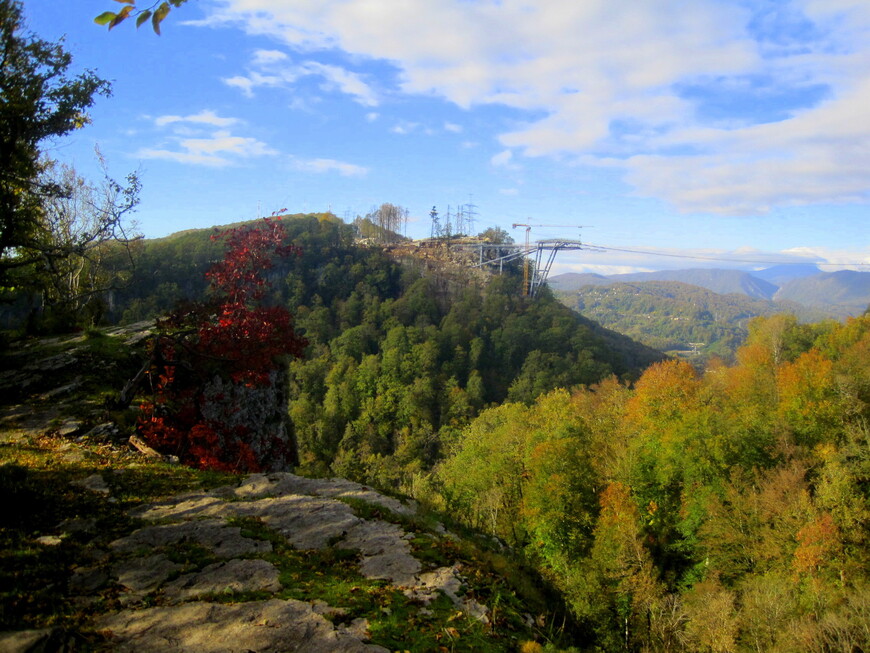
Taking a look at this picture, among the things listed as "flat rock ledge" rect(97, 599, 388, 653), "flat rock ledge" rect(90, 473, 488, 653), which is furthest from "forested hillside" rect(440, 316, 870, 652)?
"flat rock ledge" rect(97, 599, 388, 653)

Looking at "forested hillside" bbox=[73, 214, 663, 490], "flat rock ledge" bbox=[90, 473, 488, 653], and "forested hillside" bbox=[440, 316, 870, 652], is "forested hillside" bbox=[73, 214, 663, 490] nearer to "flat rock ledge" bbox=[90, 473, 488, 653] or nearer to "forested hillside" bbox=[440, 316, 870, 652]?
"forested hillside" bbox=[440, 316, 870, 652]

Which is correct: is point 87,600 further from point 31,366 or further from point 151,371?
point 31,366

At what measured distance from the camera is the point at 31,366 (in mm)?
11523

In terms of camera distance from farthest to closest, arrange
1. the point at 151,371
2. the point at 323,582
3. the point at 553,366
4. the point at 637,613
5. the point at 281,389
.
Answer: the point at 553,366, the point at 637,613, the point at 281,389, the point at 151,371, the point at 323,582

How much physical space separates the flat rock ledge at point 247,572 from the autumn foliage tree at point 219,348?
2.72m

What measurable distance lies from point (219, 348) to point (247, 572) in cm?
635

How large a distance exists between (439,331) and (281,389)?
78.7m

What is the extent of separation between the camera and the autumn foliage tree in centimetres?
1004

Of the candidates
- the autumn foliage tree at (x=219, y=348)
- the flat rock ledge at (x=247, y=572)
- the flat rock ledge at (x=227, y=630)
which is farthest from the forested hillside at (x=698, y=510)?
the flat rock ledge at (x=227, y=630)

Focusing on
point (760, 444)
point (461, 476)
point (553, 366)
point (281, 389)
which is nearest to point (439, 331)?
point (553, 366)

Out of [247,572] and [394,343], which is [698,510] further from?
[394,343]

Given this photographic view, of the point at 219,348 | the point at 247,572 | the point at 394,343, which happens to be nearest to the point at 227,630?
the point at 247,572

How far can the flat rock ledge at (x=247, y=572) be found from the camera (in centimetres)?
403

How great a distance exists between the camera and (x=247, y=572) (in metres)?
5.24
